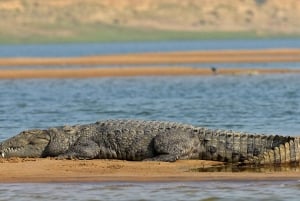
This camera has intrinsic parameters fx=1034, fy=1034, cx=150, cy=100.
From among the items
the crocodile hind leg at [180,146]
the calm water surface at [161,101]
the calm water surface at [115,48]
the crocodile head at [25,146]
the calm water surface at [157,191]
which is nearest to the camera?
the calm water surface at [157,191]

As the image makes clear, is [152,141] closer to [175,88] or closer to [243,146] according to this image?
[243,146]

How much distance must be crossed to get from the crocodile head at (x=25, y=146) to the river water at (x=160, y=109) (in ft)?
8.59

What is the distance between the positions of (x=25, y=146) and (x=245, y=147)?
392cm

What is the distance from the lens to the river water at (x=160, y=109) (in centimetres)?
1380

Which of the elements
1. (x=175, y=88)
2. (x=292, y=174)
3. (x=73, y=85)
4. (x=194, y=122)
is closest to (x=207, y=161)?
(x=292, y=174)

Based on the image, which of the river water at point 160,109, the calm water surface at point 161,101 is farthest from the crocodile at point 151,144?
the calm water surface at point 161,101

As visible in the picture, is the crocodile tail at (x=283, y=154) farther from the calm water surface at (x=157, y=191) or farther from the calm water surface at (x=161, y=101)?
the calm water surface at (x=161, y=101)

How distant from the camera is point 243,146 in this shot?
16969mm

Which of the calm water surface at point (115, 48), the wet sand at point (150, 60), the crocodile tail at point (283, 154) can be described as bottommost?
the crocodile tail at point (283, 154)

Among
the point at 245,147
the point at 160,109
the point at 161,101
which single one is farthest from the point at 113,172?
the point at 161,101

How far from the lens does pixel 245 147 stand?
16953 mm

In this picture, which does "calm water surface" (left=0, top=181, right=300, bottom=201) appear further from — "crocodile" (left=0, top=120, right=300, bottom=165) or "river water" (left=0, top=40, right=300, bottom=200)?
"crocodile" (left=0, top=120, right=300, bottom=165)

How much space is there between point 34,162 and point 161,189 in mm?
3598

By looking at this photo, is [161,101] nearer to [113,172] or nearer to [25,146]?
[25,146]
